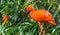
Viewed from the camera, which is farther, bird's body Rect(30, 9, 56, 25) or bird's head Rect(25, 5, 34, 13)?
bird's head Rect(25, 5, 34, 13)

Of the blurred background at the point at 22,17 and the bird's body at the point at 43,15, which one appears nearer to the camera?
the bird's body at the point at 43,15

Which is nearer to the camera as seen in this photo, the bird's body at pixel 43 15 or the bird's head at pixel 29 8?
the bird's body at pixel 43 15

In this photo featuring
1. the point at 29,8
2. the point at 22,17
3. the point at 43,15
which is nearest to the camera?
the point at 43,15

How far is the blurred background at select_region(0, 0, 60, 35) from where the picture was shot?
94.3 inches

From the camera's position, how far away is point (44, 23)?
89.9 inches

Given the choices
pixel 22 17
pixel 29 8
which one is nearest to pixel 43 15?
pixel 29 8

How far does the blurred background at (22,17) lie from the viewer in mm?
2395

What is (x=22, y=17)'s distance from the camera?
2.53 m

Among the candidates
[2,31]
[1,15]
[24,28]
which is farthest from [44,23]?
[1,15]

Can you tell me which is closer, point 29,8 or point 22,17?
point 29,8

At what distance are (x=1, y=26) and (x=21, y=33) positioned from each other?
0.20 meters

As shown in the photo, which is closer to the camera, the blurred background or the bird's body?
the bird's body

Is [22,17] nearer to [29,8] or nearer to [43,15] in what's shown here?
[29,8]

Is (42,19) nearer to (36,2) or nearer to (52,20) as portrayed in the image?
(52,20)
